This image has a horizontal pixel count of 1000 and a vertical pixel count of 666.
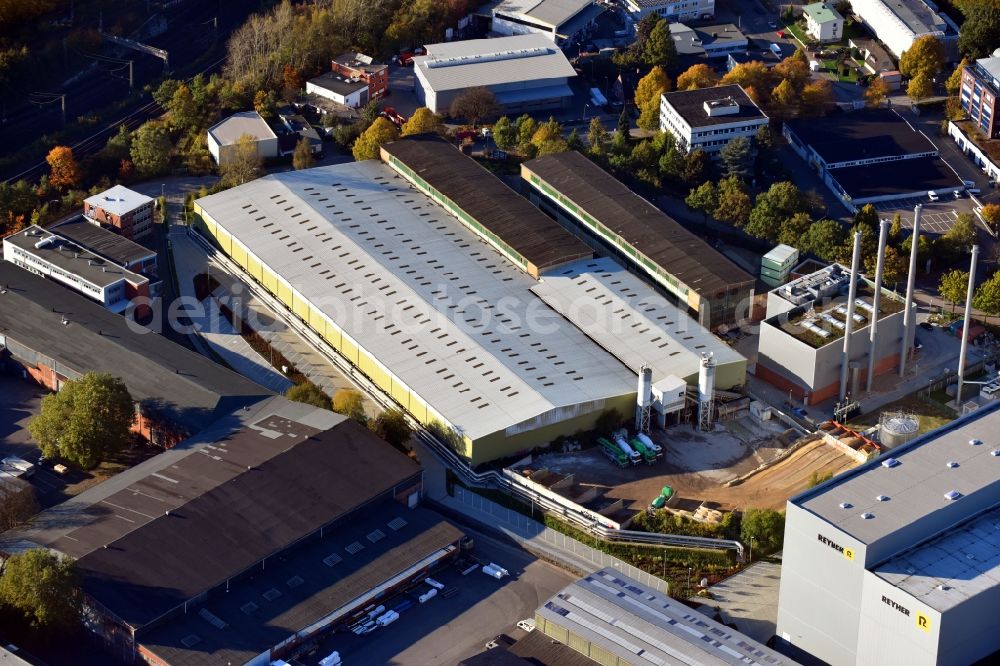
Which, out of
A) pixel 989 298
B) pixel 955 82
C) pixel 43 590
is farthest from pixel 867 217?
pixel 43 590

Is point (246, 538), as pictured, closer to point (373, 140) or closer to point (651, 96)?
point (373, 140)

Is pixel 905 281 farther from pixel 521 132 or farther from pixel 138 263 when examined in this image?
pixel 138 263

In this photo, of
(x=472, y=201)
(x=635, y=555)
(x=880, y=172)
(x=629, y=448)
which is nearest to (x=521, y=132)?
(x=472, y=201)

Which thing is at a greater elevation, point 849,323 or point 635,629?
point 849,323

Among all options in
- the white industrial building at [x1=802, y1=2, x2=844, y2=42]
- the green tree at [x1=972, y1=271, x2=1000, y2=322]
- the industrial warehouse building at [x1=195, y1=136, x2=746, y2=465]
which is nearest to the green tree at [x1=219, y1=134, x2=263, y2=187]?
the industrial warehouse building at [x1=195, y1=136, x2=746, y2=465]

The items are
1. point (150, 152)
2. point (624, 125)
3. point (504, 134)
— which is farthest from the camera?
point (624, 125)

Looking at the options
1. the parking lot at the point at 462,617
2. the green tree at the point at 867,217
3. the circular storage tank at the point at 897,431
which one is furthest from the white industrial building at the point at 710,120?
the parking lot at the point at 462,617

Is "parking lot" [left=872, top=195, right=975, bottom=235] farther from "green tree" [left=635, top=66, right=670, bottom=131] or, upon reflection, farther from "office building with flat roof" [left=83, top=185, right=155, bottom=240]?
"office building with flat roof" [left=83, top=185, right=155, bottom=240]
